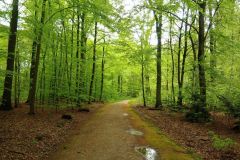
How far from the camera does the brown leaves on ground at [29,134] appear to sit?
A: 9.24 m

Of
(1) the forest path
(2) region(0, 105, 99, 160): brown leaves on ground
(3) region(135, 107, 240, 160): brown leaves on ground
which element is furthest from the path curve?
(3) region(135, 107, 240, 160): brown leaves on ground

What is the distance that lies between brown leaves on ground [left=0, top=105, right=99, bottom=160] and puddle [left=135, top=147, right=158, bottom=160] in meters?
3.33

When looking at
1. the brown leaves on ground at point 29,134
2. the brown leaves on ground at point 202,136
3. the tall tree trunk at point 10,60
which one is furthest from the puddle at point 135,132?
the tall tree trunk at point 10,60

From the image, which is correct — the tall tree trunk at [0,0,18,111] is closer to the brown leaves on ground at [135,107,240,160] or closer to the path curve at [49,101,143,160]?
the path curve at [49,101,143,160]

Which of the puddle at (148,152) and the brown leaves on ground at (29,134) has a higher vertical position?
the brown leaves on ground at (29,134)

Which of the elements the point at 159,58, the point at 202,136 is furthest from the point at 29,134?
the point at 159,58

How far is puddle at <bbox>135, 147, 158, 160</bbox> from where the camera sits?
9.30 metres

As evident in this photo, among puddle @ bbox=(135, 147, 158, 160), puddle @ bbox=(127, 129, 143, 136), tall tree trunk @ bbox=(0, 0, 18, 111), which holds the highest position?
tall tree trunk @ bbox=(0, 0, 18, 111)

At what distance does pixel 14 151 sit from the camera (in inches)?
360

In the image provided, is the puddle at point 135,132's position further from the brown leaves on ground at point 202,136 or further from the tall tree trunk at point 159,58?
the tall tree trunk at point 159,58

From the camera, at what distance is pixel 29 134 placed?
11.7 m

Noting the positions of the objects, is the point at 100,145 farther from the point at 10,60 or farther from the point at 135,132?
the point at 10,60

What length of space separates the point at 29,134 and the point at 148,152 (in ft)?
17.3

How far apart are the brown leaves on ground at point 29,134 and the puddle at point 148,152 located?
333 cm
